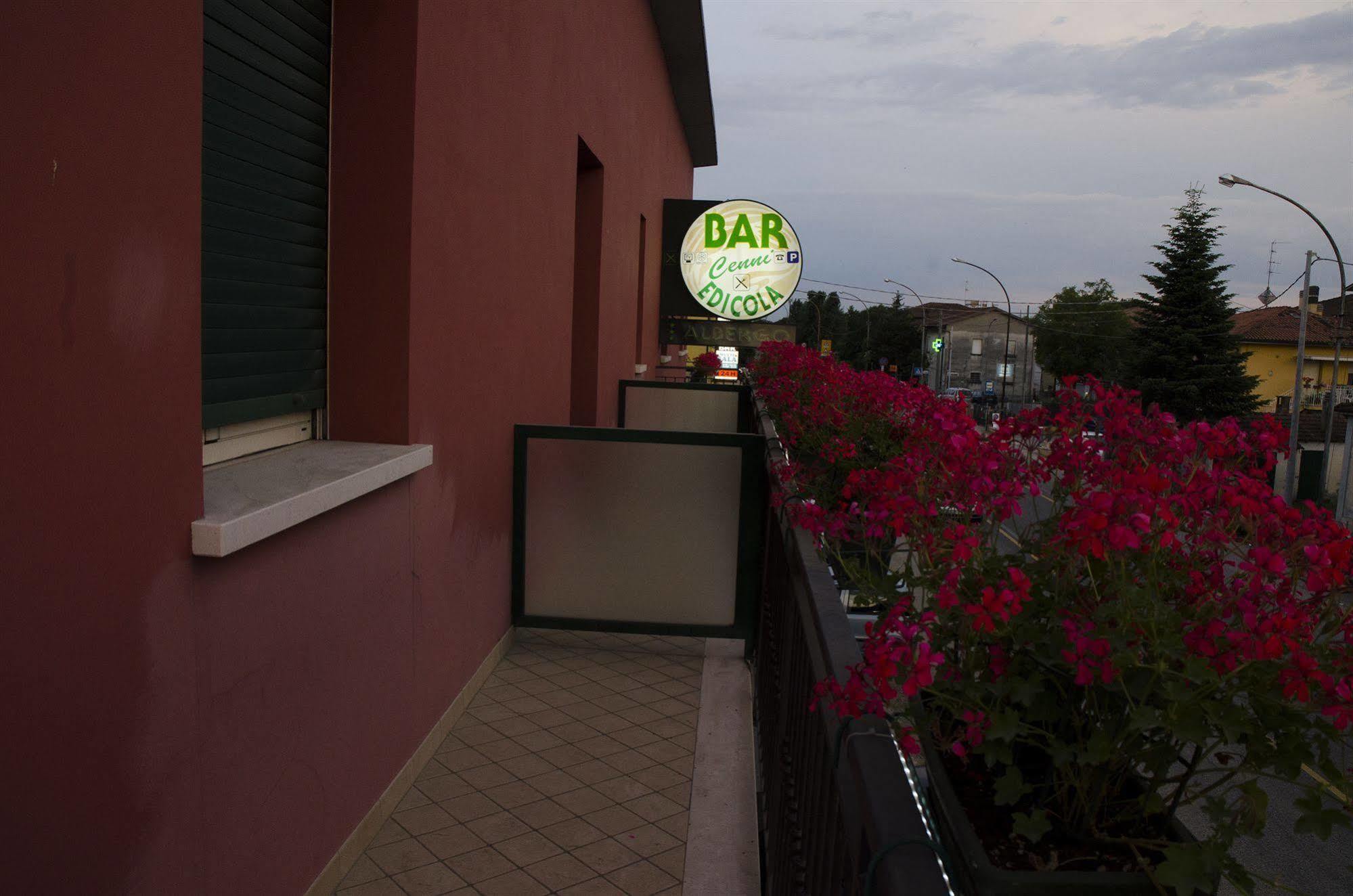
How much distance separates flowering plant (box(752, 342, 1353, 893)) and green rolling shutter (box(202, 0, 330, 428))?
1861mm

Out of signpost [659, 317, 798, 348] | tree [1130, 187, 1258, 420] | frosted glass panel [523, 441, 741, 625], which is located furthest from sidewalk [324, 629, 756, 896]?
tree [1130, 187, 1258, 420]

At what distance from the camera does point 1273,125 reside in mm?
35844

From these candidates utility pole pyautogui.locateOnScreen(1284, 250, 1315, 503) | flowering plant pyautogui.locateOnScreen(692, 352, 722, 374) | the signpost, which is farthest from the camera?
utility pole pyautogui.locateOnScreen(1284, 250, 1315, 503)

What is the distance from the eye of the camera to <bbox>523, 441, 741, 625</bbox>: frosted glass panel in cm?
535

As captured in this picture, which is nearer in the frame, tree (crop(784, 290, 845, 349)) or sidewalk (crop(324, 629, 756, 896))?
sidewalk (crop(324, 629, 756, 896))

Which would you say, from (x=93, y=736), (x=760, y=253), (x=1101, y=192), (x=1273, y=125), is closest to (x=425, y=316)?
(x=93, y=736)

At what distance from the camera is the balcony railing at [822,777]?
119 cm

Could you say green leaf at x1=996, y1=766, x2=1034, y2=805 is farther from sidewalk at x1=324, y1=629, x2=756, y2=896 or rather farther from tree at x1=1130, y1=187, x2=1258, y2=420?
tree at x1=1130, y1=187, x2=1258, y2=420

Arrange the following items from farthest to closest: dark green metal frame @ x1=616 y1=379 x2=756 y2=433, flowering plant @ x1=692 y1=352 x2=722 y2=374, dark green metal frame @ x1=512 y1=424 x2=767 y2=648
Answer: flowering plant @ x1=692 y1=352 x2=722 y2=374 < dark green metal frame @ x1=616 y1=379 x2=756 y2=433 < dark green metal frame @ x1=512 y1=424 x2=767 y2=648

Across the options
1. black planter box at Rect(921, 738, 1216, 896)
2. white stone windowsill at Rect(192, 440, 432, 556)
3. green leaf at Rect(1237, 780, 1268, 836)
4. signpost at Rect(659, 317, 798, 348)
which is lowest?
black planter box at Rect(921, 738, 1216, 896)

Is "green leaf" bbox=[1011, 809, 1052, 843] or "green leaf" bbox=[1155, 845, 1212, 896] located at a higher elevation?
"green leaf" bbox=[1155, 845, 1212, 896]

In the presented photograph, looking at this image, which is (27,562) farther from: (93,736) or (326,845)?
(326,845)

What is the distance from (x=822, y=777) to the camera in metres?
1.87

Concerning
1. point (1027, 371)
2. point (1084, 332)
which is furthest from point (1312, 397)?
point (1084, 332)
